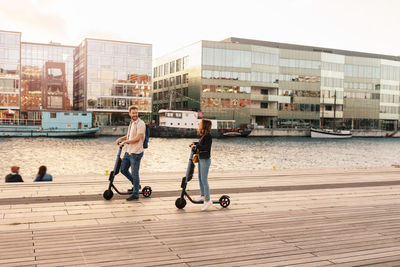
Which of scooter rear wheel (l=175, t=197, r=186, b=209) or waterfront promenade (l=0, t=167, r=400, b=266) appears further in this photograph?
scooter rear wheel (l=175, t=197, r=186, b=209)

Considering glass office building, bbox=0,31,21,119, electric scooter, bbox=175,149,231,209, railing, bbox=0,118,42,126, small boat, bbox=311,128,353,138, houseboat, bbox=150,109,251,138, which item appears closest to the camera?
electric scooter, bbox=175,149,231,209

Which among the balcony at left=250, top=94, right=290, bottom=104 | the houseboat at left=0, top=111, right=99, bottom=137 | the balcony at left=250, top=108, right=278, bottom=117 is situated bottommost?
the houseboat at left=0, top=111, right=99, bottom=137

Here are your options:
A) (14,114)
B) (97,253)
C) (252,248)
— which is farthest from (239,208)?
(14,114)

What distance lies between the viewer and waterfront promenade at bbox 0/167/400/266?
4861 millimetres

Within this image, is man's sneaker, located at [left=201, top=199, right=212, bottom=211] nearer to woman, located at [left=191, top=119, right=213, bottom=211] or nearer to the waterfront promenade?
woman, located at [left=191, top=119, right=213, bottom=211]

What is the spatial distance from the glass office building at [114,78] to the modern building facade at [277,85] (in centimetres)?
811

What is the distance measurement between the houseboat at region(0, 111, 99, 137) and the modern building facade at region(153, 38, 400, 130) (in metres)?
22.7

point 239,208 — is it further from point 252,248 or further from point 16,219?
point 16,219

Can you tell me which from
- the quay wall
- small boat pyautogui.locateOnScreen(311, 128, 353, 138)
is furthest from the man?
small boat pyautogui.locateOnScreen(311, 128, 353, 138)

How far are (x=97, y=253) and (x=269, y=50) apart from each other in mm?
92680

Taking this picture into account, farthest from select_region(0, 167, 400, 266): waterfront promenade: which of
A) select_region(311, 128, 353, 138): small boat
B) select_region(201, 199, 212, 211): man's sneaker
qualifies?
select_region(311, 128, 353, 138): small boat

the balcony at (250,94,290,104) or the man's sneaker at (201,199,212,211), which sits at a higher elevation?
the balcony at (250,94,290,104)

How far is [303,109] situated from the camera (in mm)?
98688

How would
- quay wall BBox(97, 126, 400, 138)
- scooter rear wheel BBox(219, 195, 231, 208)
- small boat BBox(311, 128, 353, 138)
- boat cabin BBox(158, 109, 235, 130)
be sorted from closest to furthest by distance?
scooter rear wheel BBox(219, 195, 231, 208) < boat cabin BBox(158, 109, 235, 130) < quay wall BBox(97, 126, 400, 138) < small boat BBox(311, 128, 353, 138)
